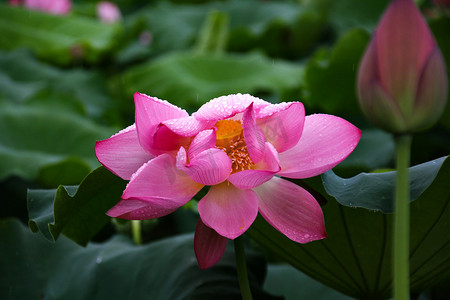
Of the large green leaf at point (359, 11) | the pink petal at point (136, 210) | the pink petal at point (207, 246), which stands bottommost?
the large green leaf at point (359, 11)

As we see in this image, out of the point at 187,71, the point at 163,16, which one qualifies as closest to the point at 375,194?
the point at 187,71

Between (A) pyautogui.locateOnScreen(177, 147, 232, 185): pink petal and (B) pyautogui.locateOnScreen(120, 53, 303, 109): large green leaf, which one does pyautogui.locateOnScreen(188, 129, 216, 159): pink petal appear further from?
(B) pyautogui.locateOnScreen(120, 53, 303, 109): large green leaf

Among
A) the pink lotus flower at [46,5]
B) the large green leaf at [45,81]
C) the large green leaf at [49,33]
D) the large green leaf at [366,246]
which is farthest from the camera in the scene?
the pink lotus flower at [46,5]

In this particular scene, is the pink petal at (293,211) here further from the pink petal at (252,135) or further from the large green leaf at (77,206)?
the large green leaf at (77,206)

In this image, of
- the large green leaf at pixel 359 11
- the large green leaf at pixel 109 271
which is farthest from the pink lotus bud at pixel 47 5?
the large green leaf at pixel 109 271

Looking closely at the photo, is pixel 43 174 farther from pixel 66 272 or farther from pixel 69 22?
pixel 69 22

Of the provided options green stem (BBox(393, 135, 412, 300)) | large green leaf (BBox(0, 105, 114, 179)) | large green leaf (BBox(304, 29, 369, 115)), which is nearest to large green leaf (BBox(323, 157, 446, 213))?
green stem (BBox(393, 135, 412, 300))
